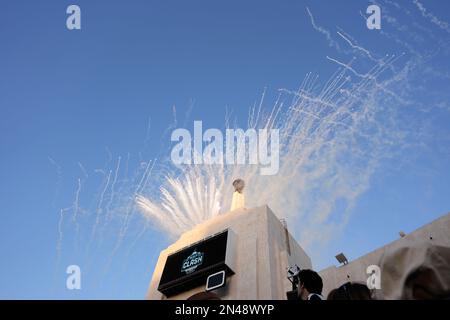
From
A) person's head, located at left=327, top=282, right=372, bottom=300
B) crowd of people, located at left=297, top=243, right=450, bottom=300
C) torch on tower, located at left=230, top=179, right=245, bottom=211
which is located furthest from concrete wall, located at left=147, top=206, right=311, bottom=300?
crowd of people, located at left=297, top=243, right=450, bottom=300

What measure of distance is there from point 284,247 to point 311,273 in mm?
12440

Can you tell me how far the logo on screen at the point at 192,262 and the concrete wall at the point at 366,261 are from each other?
5.33 meters

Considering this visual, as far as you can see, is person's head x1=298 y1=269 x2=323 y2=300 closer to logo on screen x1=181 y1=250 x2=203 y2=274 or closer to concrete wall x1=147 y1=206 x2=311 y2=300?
concrete wall x1=147 y1=206 x2=311 y2=300

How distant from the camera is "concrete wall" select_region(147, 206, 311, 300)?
1479 cm

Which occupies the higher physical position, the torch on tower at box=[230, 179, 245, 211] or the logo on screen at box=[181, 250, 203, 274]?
the torch on tower at box=[230, 179, 245, 211]

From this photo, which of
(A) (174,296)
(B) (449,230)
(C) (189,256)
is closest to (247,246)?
(C) (189,256)

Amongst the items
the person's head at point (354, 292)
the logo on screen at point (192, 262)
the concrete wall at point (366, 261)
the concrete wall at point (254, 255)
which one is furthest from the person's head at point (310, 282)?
the logo on screen at point (192, 262)

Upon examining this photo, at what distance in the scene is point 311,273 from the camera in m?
6.30

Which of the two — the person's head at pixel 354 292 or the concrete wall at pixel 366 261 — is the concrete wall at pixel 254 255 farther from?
the person's head at pixel 354 292

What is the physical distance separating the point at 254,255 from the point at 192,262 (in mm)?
2974

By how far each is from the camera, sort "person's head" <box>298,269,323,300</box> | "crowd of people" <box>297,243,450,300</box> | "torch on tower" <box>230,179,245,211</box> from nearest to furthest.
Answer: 1. "crowd of people" <box>297,243,450,300</box>
2. "person's head" <box>298,269,323,300</box>
3. "torch on tower" <box>230,179,245,211</box>

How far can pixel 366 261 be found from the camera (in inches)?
594

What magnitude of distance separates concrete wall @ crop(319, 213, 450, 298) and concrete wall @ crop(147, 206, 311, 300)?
1.75 meters
